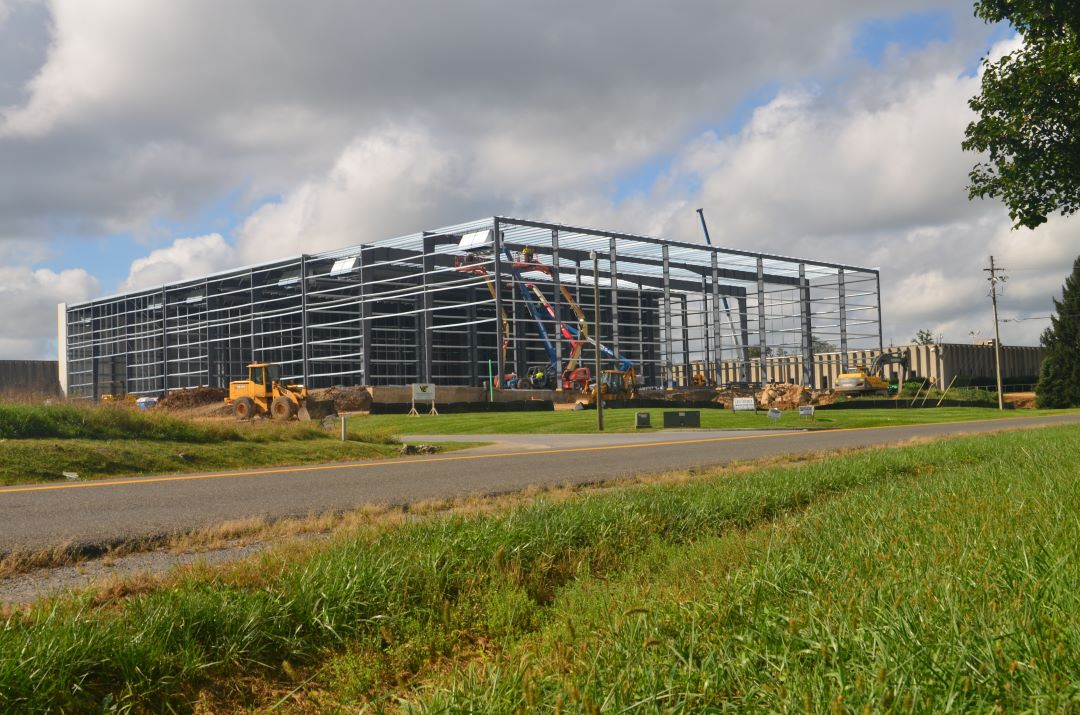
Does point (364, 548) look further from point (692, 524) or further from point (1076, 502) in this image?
point (1076, 502)

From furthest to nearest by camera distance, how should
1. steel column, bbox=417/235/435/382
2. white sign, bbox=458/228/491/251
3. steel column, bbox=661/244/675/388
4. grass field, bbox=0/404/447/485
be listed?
steel column, bbox=661/244/675/388
steel column, bbox=417/235/435/382
white sign, bbox=458/228/491/251
grass field, bbox=0/404/447/485

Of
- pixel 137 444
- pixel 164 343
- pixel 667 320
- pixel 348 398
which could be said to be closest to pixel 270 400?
pixel 348 398

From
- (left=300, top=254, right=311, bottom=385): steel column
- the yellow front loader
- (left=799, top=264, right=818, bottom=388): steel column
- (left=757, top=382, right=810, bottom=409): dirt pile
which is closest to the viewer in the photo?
the yellow front loader

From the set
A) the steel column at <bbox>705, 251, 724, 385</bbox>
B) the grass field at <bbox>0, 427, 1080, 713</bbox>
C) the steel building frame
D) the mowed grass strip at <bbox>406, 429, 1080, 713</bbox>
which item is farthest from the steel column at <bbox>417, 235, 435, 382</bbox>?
the mowed grass strip at <bbox>406, 429, 1080, 713</bbox>

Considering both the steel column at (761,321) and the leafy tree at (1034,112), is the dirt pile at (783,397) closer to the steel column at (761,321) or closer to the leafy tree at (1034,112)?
the steel column at (761,321)

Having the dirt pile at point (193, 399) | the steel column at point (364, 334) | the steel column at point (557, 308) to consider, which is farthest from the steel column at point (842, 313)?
the dirt pile at point (193, 399)

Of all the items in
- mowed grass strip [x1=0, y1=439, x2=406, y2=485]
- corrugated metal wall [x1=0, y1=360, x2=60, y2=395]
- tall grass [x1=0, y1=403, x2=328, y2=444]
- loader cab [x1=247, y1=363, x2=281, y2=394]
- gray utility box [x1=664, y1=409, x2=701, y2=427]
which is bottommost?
gray utility box [x1=664, y1=409, x2=701, y2=427]

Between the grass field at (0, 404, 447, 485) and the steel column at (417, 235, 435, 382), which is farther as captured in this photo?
the steel column at (417, 235, 435, 382)

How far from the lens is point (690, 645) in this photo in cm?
362

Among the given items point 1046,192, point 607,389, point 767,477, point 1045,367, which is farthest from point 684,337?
point 767,477

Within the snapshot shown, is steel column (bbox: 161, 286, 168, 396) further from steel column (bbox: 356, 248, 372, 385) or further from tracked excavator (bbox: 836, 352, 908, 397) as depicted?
tracked excavator (bbox: 836, 352, 908, 397)

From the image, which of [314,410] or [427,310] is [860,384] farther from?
[314,410]

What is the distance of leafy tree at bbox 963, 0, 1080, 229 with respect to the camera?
1516 centimetres

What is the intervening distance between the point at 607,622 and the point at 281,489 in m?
9.32
